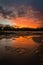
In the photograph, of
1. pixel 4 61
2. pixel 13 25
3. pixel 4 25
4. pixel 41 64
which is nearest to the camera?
pixel 41 64

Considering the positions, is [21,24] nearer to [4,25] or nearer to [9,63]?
[4,25]

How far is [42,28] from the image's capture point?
13820 millimetres

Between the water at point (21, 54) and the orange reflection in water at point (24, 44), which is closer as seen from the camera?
the water at point (21, 54)

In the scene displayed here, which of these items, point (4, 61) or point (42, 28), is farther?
point (42, 28)

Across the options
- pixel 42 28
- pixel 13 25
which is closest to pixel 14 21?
pixel 13 25

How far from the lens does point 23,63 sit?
152 inches

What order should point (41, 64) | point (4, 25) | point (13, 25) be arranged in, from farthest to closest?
1. point (4, 25)
2. point (13, 25)
3. point (41, 64)

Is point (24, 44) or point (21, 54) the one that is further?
point (24, 44)

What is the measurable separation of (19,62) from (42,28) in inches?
396

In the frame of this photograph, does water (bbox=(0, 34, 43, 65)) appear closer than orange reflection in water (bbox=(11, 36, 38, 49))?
Yes

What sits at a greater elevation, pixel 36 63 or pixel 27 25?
pixel 27 25

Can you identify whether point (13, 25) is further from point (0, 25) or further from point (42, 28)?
point (42, 28)

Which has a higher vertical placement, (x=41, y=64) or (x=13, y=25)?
(x=13, y=25)

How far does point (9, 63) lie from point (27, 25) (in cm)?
1004
